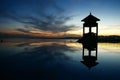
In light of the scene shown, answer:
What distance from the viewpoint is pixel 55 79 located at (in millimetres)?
4961

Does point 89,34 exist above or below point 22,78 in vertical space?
above

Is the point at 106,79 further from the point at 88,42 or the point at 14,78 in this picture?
the point at 88,42

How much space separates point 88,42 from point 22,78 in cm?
2210

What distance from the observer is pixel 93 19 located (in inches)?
891

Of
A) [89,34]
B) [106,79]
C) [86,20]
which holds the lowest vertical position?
[106,79]

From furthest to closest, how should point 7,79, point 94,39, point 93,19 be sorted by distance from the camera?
point 94,39, point 93,19, point 7,79

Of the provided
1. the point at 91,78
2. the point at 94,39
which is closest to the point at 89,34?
the point at 94,39

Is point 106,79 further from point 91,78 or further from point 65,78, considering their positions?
point 65,78

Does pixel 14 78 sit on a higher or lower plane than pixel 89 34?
Answer: lower

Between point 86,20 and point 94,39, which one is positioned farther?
point 94,39

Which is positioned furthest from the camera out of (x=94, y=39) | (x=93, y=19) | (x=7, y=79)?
(x=94, y=39)

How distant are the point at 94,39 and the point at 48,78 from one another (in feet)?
70.0

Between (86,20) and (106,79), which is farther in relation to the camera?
(86,20)

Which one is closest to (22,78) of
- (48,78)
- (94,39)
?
(48,78)
